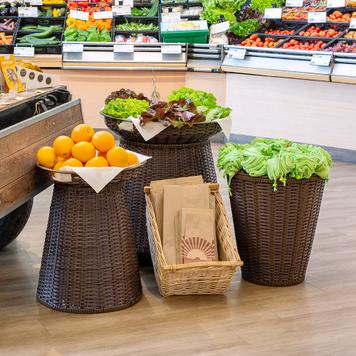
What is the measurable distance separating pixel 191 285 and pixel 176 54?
4.49 m

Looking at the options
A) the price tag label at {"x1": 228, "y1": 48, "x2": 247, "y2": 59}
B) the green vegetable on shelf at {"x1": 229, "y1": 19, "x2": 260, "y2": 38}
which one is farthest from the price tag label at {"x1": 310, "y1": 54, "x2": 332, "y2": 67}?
the green vegetable on shelf at {"x1": 229, "y1": 19, "x2": 260, "y2": 38}

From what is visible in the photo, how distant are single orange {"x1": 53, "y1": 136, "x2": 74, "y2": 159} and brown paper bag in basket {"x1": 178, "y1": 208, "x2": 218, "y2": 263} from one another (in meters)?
0.69

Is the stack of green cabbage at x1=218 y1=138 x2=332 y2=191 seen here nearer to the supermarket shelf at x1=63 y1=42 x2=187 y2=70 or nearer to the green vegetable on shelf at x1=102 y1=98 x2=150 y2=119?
the green vegetable on shelf at x1=102 y1=98 x2=150 y2=119

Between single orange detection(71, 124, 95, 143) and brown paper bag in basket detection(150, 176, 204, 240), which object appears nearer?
single orange detection(71, 124, 95, 143)

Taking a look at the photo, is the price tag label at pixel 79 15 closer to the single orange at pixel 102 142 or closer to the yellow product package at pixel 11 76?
the yellow product package at pixel 11 76

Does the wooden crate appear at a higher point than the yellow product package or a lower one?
lower

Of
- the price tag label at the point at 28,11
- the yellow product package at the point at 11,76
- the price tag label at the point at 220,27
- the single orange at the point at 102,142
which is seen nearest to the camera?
Answer: the single orange at the point at 102,142

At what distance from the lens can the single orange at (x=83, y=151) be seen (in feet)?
12.5

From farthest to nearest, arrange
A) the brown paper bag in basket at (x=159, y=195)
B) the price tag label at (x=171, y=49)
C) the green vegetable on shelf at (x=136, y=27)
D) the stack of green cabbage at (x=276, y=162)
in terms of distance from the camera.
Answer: the green vegetable on shelf at (x=136, y=27), the price tag label at (x=171, y=49), the brown paper bag in basket at (x=159, y=195), the stack of green cabbage at (x=276, y=162)

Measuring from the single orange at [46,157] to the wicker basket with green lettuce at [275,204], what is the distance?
3.10 feet

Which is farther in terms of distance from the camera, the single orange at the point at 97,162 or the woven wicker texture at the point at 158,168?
the woven wicker texture at the point at 158,168

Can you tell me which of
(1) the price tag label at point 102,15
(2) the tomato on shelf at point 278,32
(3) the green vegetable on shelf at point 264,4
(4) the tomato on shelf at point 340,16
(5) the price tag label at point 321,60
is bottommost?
(5) the price tag label at point 321,60

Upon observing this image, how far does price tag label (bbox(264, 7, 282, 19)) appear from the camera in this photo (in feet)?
26.2

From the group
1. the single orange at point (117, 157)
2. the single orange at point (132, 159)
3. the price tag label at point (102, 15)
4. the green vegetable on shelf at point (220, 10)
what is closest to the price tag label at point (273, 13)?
the green vegetable on shelf at point (220, 10)
